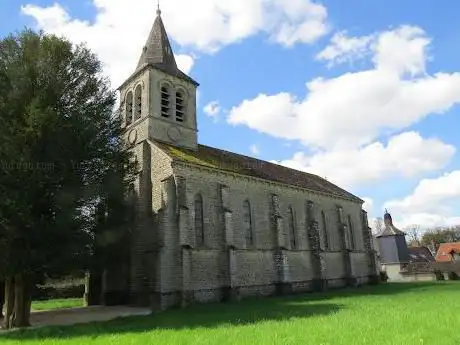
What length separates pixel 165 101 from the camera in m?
29.7

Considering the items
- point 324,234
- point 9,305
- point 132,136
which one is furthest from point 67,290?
point 324,234

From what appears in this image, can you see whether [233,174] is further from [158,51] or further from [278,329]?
[278,329]

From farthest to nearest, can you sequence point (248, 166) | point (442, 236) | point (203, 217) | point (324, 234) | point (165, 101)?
point (442, 236) → point (324, 234) → point (248, 166) → point (165, 101) → point (203, 217)

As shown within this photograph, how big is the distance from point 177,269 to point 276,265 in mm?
8541

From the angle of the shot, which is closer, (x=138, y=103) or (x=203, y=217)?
(x=203, y=217)

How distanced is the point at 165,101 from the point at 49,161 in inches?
547

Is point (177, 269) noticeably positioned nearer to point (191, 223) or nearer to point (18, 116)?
point (191, 223)

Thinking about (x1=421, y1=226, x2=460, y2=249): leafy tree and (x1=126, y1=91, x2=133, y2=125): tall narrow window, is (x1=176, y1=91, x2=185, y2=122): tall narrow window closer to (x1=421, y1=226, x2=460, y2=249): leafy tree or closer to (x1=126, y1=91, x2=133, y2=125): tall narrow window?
(x1=126, y1=91, x2=133, y2=125): tall narrow window

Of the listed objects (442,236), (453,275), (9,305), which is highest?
(442,236)

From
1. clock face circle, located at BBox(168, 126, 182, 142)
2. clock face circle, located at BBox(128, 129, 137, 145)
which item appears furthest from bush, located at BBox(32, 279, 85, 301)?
clock face circle, located at BBox(168, 126, 182, 142)

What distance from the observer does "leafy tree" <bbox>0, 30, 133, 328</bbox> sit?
1633 centimetres

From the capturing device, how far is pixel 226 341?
417 inches

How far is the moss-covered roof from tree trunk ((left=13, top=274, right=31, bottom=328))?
10.6m

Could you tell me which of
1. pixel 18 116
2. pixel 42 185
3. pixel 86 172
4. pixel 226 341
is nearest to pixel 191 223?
pixel 86 172
